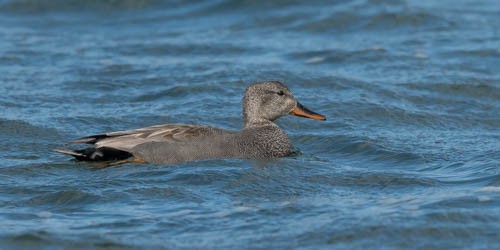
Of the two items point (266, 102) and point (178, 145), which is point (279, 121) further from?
point (178, 145)

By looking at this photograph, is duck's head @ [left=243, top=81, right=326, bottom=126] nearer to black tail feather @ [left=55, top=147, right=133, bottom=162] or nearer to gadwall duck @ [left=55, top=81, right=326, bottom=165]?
gadwall duck @ [left=55, top=81, right=326, bottom=165]

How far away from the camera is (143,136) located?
36.4ft


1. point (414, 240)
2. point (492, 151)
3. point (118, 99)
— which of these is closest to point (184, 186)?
point (414, 240)

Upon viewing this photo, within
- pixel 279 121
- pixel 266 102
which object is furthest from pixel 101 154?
pixel 279 121

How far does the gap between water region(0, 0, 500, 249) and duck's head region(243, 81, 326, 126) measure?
0.55 metres

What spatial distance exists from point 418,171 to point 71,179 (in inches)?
136

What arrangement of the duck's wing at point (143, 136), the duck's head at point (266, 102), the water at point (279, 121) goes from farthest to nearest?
the duck's head at point (266, 102), the duck's wing at point (143, 136), the water at point (279, 121)

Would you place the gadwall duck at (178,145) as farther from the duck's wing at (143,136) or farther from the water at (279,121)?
the water at (279,121)

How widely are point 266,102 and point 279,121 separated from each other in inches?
71.9

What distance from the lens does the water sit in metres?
9.05

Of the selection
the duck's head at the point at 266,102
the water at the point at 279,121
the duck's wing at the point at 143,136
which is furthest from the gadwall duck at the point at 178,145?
the duck's head at the point at 266,102

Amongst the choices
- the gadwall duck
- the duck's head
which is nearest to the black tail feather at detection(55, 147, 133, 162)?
the gadwall duck

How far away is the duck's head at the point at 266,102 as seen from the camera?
12047mm

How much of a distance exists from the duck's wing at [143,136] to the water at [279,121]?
0.27 metres
